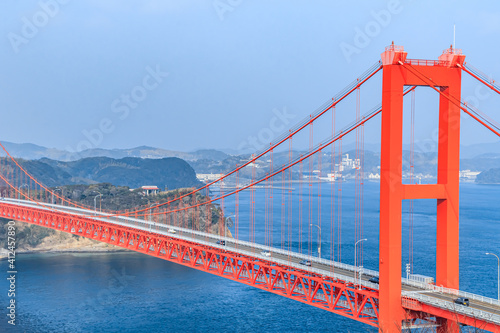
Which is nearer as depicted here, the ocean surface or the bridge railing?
the bridge railing

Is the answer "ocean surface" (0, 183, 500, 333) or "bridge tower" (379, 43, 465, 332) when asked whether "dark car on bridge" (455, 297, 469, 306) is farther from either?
"ocean surface" (0, 183, 500, 333)

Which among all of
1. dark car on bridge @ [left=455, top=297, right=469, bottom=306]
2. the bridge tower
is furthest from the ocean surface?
dark car on bridge @ [left=455, top=297, right=469, bottom=306]

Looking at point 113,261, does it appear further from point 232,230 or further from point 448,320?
point 448,320

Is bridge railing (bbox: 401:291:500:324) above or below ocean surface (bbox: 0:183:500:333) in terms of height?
above

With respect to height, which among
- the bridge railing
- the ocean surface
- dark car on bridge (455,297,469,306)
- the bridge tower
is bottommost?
the ocean surface

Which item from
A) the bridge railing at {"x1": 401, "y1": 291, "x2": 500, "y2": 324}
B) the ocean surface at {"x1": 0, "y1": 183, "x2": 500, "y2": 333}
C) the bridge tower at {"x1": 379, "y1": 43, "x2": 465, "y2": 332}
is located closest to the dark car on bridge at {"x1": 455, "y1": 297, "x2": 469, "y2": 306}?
the bridge railing at {"x1": 401, "y1": 291, "x2": 500, "y2": 324}

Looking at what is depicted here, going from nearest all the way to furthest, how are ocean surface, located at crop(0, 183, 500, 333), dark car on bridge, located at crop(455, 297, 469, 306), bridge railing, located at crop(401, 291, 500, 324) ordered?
bridge railing, located at crop(401, 291, 500, 324), dark car on bridge, located at crop(455, 297, 469, 306), ocean surface, located at crop(0, 183, 500, 333)

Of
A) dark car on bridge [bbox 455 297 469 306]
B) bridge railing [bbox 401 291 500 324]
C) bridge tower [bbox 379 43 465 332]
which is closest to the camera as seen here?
bridge railing [bbox 401 291 500 324]

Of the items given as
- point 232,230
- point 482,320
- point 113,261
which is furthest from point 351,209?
point 482,320
